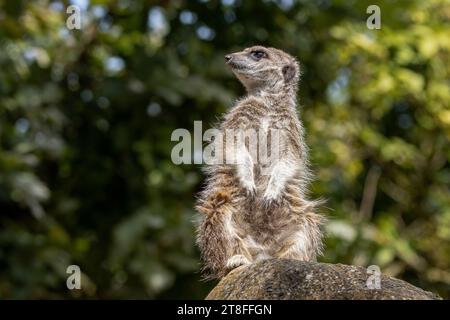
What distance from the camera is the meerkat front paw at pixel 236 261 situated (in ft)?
21.0

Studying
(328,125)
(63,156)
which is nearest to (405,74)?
(328,125)

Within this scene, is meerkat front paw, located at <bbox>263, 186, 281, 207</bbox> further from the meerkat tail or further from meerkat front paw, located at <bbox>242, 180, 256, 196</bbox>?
the meerkat tail

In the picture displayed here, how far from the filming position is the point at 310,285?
5430 mm

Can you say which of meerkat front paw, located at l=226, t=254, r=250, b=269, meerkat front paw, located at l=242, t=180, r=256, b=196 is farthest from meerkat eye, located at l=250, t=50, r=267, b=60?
meerkat front paw, located at l=226, t=254, r=250, b=269

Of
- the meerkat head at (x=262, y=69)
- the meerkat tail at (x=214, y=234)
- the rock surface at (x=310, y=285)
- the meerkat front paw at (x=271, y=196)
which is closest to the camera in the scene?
the rock surface at (x=310, y=285)

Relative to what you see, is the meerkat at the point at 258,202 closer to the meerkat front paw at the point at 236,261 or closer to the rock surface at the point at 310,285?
the meerkat front paw at the point at 236,261

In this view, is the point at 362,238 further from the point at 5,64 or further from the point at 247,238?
the point at 247,238

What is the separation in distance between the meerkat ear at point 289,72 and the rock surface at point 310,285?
2584mm

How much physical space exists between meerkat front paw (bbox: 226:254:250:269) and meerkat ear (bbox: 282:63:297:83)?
2.00m

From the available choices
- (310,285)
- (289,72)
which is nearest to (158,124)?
(289,72)

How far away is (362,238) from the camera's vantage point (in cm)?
1281

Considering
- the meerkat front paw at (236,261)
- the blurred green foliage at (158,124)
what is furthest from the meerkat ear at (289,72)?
the blurred green foliage at (158,124)

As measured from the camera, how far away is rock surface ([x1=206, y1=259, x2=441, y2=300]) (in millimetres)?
5332

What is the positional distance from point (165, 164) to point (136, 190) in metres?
0.53
